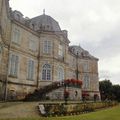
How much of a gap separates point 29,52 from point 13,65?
4093mm

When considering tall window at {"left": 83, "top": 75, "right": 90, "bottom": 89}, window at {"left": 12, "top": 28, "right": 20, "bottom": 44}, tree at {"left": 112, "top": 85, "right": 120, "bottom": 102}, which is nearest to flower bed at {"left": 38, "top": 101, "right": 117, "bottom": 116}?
window at {"left": 12, "top": 28, "right": 20, "bottom": 44}

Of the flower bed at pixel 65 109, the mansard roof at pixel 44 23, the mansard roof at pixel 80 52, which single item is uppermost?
the mansard roof at pixel 44 23

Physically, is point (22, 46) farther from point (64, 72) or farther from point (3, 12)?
point (64, 72)

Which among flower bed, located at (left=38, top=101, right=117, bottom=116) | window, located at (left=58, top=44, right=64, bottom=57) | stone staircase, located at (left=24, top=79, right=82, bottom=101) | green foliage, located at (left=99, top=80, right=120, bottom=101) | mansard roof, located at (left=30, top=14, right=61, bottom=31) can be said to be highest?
mansard roof, located at (left=30, top=14, right=61, bottom=31)

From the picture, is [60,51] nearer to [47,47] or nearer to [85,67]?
[47,47]

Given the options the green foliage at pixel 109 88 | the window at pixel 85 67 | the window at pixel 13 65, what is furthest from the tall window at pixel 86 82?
the window at pixel 13 65

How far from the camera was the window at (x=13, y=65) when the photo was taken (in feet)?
98.8

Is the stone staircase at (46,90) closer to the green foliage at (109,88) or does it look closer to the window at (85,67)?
the window at (85,67)

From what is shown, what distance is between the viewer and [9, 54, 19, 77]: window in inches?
1186

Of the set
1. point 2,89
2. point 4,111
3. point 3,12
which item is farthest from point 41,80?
point 4,111

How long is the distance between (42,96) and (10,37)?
9.36 metres

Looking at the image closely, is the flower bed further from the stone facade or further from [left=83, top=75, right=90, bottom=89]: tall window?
[left=83, top=75, right=90, bottom=89]: tall window

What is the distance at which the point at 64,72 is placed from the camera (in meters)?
39.4

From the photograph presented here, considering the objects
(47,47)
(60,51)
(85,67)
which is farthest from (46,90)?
(85,67)
